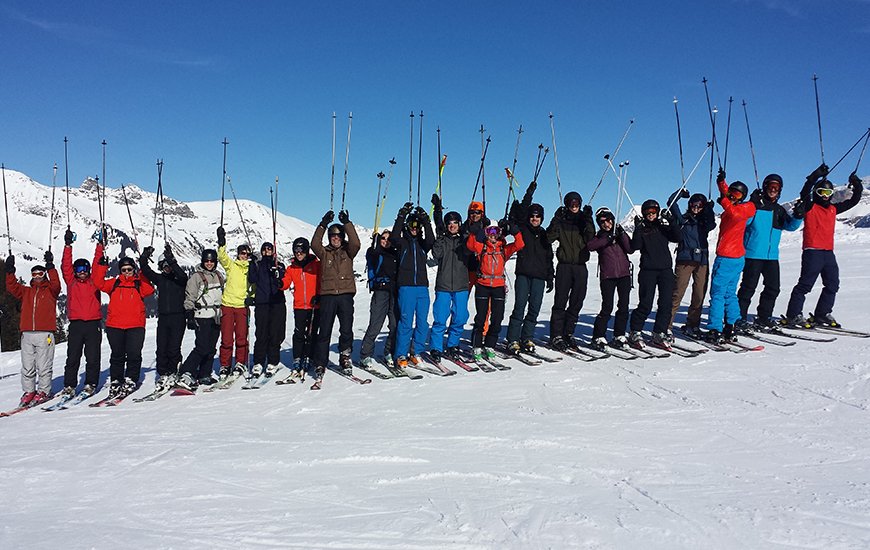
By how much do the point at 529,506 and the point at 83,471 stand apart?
11.2 ft

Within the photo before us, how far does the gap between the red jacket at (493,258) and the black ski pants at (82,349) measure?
503 cm

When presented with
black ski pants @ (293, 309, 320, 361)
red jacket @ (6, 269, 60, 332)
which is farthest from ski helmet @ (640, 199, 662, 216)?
red jacket @ (6, 269, 60, 332)

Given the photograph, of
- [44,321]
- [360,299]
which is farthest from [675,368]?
[360,299]

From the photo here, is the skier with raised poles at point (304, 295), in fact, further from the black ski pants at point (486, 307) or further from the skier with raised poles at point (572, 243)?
the skier with raised poles at point (572, 243)

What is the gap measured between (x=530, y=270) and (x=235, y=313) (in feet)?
13.5

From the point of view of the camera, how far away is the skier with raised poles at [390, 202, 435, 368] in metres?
7.11

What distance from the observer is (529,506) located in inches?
126

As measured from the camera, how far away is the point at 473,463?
3.90m

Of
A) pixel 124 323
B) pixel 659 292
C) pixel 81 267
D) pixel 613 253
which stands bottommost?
pixel 124 323

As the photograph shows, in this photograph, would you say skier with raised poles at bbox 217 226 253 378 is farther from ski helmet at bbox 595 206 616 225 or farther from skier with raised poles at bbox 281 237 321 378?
ski helmet at bbox 595 206 616 225

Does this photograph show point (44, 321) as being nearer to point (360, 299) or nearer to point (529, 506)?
point (529, 506)

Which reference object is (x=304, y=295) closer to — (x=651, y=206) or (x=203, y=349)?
(x=203, y=349)

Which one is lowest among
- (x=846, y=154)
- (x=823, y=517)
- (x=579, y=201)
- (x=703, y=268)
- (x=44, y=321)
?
(x=823, y=517)

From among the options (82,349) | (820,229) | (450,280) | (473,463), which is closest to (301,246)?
(450,280)
